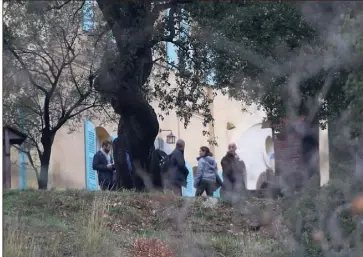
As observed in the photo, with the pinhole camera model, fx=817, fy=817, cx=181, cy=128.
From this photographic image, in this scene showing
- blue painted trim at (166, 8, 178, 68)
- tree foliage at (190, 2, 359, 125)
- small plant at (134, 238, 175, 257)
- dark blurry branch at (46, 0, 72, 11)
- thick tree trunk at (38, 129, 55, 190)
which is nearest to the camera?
tree foliage at (190, 2, 359, 125)

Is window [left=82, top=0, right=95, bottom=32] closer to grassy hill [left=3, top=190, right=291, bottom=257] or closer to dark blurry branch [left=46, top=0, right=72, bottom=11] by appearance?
dark blurry branch [left=46, top=0, right=72, bottom=11]

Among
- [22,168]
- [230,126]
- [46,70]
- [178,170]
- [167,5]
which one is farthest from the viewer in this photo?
[230,126]

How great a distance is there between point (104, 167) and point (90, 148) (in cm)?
518

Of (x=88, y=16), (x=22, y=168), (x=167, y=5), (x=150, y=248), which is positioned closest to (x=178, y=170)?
(x=88, y=16)

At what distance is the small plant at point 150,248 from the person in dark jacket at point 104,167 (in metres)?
5.01

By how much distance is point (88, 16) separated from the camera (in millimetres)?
11812

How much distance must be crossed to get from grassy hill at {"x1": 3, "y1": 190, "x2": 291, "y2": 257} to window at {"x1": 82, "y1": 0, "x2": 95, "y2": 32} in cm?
287

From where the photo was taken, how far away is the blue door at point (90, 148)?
16.6 metres

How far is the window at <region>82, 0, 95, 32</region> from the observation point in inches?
451

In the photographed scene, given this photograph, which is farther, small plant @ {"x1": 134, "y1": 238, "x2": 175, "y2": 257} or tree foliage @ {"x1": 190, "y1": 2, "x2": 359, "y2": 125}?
small plant @ {"x1": 134, "y1": 238, "x2": 175, "y2": 257}

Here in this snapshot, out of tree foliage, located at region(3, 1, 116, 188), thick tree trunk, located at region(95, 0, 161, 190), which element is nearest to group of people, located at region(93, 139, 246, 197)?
thick tree trunk, located at region(95, 0, 161, 190)

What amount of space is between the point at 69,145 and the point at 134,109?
5.87 metres

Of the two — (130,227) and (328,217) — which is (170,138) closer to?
(130,227)

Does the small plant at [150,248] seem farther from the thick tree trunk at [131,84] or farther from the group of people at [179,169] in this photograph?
the group of people at [179,169]
